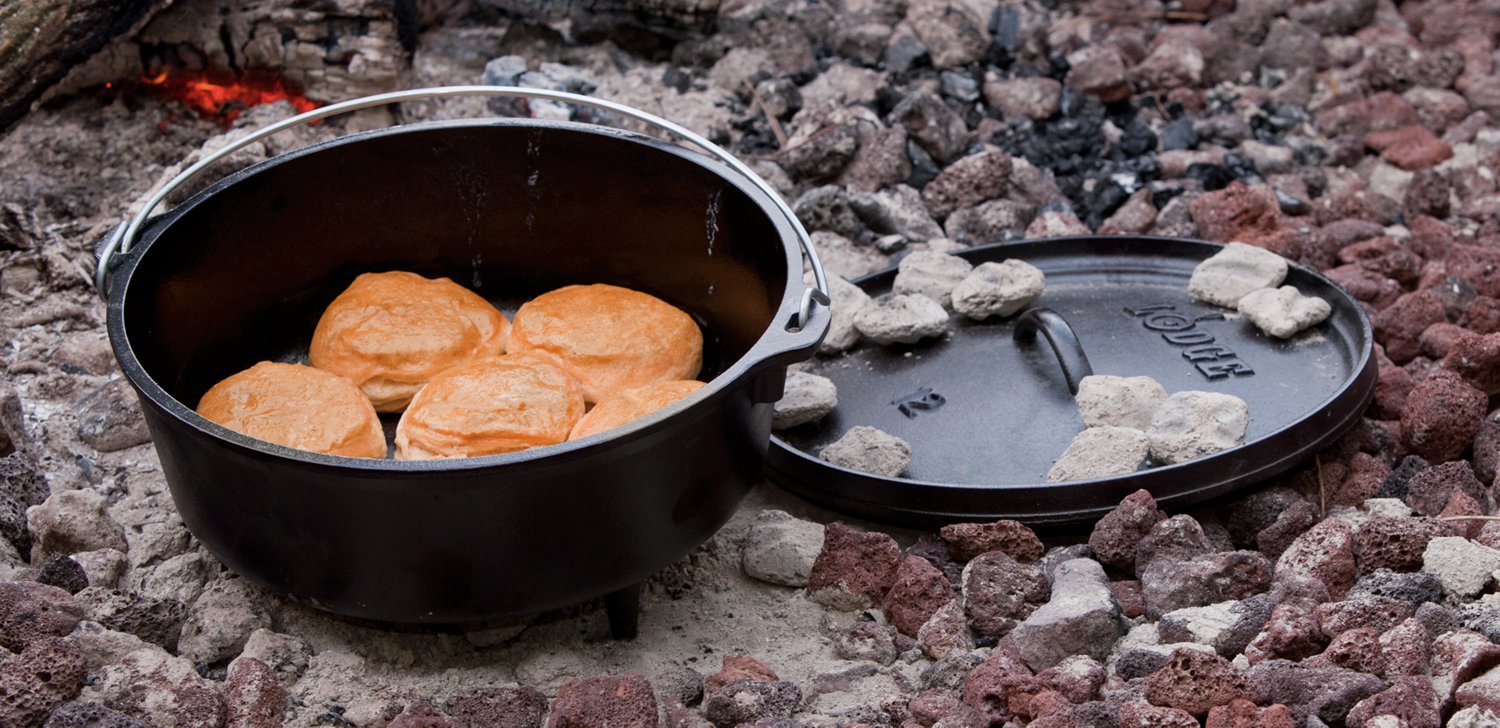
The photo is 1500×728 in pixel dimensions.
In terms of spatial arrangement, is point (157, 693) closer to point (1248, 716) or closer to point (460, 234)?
point (460, 234)

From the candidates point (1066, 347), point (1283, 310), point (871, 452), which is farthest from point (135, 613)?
point (1283, 310)

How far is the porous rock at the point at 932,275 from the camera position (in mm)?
3230

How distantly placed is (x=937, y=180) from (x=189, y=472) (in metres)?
2.41

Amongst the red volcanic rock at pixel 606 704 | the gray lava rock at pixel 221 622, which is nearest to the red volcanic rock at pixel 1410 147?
the red volcanic rock at pixel 606 704

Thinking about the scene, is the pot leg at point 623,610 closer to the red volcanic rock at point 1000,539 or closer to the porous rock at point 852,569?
the porous rock at point 852,569

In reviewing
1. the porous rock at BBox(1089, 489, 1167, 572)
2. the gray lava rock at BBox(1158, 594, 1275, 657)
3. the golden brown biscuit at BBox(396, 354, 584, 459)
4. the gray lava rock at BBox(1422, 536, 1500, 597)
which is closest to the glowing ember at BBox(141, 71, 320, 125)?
the golden brown biscuit at BBox(396, 354, 584, 459)

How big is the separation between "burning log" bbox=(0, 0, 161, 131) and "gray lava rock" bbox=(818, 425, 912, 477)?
2.04 meters

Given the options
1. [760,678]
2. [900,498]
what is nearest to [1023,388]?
[900,498]

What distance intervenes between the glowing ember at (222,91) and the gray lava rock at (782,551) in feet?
6.43

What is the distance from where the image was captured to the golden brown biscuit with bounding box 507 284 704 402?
2699 millimetres

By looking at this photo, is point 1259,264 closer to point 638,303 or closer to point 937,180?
point 937,180

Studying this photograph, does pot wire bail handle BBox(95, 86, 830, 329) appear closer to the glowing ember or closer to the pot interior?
the pot interior

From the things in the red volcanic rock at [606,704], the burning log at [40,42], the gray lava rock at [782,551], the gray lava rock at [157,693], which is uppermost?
the burning log at [40,42]

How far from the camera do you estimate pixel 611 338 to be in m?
2.71
